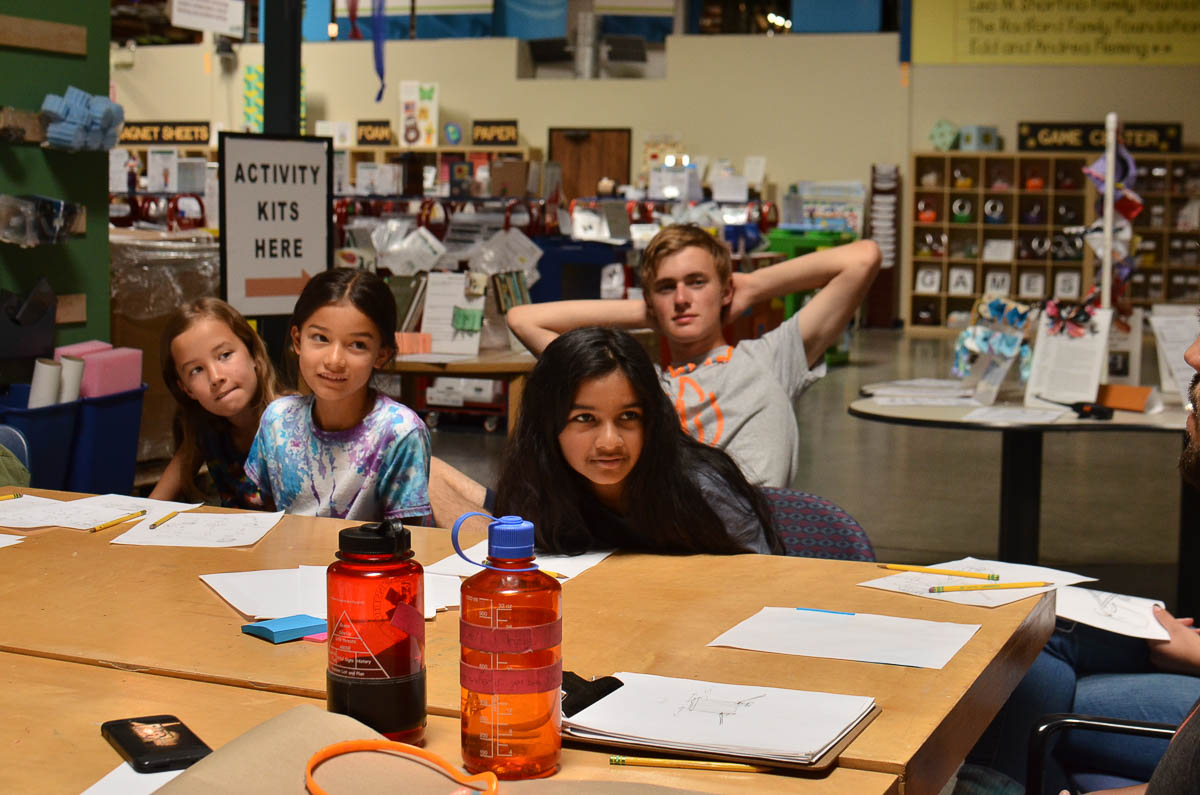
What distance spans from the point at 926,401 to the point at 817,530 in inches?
89.2

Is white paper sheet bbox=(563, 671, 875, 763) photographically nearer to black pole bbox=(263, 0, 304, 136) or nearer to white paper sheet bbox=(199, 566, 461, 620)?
white paper sheet bbox=(199, 566, 461, 620)

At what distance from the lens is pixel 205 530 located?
2.26 meters

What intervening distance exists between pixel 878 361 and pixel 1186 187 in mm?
5446

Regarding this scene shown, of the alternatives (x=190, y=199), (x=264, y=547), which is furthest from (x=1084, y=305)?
(x=190, y=199)

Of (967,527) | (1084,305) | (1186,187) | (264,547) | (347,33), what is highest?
(347,33)

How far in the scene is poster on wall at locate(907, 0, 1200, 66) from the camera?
589 inches

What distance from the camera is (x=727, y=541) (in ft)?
7.09

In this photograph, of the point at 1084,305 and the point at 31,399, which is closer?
the point at 31,399

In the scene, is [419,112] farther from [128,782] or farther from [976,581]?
[128,782]

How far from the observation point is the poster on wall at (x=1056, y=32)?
1495cm

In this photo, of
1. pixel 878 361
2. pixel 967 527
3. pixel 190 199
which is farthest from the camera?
pixel 878 361

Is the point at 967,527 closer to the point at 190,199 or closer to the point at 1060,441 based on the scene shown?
the point at 1060,441

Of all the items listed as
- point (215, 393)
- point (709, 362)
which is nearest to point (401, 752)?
point (215, 393)

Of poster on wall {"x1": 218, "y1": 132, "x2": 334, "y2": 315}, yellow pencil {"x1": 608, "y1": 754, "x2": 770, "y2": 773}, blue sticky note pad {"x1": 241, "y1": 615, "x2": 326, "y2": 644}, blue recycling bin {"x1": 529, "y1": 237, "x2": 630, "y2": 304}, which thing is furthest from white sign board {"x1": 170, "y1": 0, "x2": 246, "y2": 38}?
yellow pencil {"x1": 608, "y1": 754, "x2": 770, "y2": 773}
